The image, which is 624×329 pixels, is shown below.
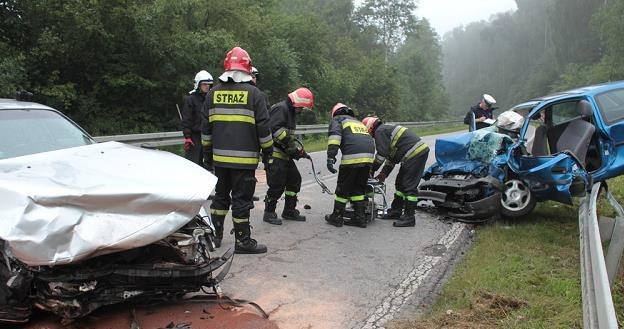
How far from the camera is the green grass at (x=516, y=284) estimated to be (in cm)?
383

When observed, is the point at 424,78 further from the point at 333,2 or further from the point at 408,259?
the point at 408,259

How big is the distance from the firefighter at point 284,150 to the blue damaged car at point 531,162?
6.36 feet

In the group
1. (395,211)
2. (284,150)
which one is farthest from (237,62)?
(395,211)

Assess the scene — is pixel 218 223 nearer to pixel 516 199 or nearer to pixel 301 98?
pixel 301 98

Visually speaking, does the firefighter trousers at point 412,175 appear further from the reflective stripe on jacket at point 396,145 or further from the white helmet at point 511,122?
the white helmet at point 511,122

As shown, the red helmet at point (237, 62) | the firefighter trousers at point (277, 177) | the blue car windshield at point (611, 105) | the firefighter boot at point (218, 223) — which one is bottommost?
the firefighter boot at point (218, 223)

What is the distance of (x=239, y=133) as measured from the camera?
5.17 metres

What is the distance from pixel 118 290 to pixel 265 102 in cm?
256

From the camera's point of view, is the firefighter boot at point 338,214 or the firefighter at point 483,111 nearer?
the firefighter boot at point 338,214

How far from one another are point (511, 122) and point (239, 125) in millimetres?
4588

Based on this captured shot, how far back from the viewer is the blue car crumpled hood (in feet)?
23.0

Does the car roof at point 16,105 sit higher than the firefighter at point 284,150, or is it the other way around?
the car roof at point 16,105

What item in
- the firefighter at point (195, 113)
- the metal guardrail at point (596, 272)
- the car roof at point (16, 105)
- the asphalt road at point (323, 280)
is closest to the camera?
the metal guardrail at point (596, 272)

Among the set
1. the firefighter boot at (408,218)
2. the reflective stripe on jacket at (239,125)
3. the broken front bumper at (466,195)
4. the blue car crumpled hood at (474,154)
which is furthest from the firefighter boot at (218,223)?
the blue car crumpled hood at (474,154)
